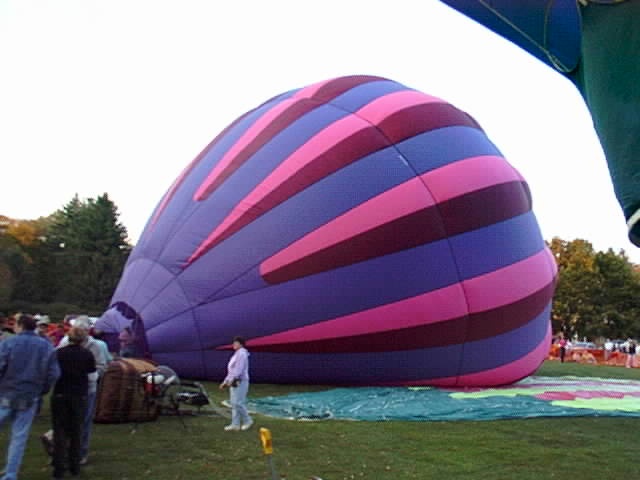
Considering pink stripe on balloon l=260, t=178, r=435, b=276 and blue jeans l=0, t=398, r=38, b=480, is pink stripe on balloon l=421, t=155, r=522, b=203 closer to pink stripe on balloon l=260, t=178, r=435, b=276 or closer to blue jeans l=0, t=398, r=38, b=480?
pink stripe on balloon l=260, t=178, r=435, b=276

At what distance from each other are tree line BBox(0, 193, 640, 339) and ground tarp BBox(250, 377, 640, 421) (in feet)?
115

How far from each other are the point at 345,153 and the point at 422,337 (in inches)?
118

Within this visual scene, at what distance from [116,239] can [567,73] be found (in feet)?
164

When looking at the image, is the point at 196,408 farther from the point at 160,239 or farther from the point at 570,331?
the point at 570,331

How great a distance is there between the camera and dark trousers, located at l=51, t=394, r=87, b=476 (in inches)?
217

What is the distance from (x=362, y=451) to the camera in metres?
6.49

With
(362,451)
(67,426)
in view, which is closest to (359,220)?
(362,451)

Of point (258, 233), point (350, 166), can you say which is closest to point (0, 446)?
point (258, 233)

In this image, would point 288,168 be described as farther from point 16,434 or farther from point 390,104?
point 16,434

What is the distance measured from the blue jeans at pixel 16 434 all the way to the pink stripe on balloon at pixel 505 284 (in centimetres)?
683

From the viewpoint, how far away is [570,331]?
48469mm

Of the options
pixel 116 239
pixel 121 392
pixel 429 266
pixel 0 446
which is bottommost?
pixel 0 446

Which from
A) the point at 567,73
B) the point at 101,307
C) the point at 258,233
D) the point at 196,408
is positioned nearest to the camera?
the point at 567,73

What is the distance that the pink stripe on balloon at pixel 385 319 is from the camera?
10156mm
